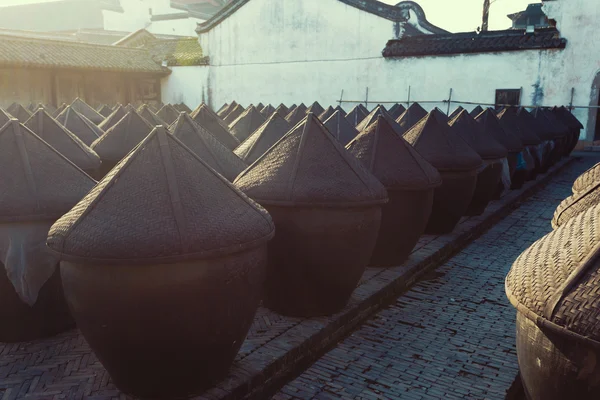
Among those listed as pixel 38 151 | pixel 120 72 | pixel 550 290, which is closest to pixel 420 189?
pixel 550 290

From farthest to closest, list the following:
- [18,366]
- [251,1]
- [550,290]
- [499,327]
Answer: [251,1], [499,327], [18,366], [550,290]

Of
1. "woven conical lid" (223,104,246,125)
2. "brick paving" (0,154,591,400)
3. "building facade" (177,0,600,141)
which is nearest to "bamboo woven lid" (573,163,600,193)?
"brick paving" (0,154,591,400)

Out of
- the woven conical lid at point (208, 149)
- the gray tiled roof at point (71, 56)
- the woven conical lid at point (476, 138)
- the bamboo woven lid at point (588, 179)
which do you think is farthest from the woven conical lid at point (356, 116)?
the gray tiled roof at point (71, 56)

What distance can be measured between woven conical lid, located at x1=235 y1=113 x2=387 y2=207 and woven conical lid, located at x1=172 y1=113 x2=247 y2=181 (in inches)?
27.7

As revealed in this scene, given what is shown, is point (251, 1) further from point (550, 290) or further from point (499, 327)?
point (550, 290)

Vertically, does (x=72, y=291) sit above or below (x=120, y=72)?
below

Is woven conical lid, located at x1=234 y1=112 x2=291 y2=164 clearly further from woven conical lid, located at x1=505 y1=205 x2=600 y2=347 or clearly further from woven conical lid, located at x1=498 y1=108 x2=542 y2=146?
woven conical lid, located at x1=498 y1=108 x2=542 y2=146

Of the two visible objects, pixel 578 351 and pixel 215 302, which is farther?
pixel 215 302

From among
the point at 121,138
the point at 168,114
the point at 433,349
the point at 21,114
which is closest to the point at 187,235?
the point at 433,349

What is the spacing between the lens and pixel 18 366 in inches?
159

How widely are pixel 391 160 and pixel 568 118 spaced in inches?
506

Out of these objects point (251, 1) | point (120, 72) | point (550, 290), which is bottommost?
point (550, 290)

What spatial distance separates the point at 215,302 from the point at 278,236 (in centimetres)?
147

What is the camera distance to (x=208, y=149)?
599cm
